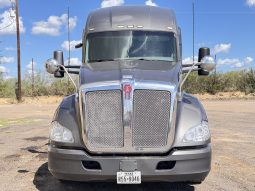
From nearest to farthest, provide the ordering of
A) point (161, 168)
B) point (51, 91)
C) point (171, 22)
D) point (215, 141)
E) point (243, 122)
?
point (161, 168) < point (171, 22) < point (215, 141) < point (243, 122) < point (51, 91)

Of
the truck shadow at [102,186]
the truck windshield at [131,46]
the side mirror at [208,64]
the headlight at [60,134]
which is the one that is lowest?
the truck shadow at [102,186]

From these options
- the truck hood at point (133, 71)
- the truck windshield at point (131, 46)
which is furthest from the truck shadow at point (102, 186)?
the truck windshield at point (131, 46)

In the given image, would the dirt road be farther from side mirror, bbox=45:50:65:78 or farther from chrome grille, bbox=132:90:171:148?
side mirror, bbox=45:50:65:78

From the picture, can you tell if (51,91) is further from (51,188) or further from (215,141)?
(51,188)

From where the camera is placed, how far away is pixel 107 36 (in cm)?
885

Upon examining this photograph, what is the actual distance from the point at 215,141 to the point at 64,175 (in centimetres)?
721

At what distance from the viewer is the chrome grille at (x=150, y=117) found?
619 cm

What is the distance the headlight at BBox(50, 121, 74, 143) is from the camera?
20.7 feet

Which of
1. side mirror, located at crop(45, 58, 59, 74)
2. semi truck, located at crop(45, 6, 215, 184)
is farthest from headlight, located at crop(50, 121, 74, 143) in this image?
side mirror, located at crop(45, 58, 59, 74)

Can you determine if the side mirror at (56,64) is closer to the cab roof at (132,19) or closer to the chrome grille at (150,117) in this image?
the cab roof at (132,19)

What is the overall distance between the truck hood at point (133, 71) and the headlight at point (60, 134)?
0.73 m

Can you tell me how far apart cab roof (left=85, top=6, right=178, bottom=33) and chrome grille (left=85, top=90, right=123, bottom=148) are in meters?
2.94

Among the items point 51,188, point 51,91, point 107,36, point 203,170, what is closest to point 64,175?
point 51,188

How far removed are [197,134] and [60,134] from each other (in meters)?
1.81
